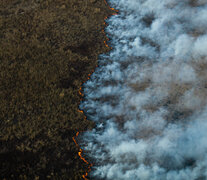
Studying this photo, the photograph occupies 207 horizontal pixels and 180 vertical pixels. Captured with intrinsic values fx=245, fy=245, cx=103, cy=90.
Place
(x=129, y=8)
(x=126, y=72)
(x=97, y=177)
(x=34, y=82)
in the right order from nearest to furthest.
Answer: (x=97, y=177) < (x=34, y=82) < (x=126, y=72) < (x=129, y=8)

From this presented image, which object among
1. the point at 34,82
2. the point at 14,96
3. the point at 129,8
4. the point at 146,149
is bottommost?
the point at 146,149

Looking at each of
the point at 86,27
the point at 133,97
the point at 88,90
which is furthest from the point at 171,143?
the point at 86,27

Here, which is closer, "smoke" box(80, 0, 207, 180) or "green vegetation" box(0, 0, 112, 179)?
"smoke" box(80, 0, 207, 180)

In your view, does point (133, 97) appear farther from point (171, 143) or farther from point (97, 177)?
point (97, 177)

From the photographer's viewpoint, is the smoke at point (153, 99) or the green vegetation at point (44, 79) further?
the green vegetation at point (44, 79)
